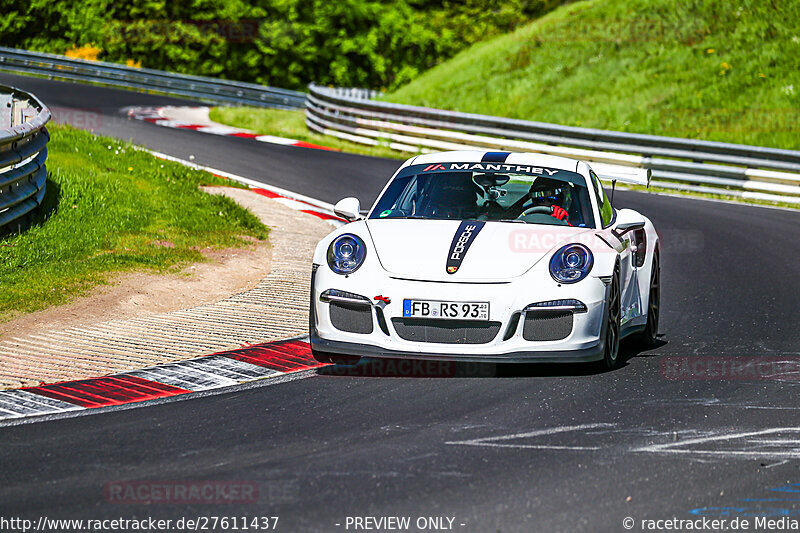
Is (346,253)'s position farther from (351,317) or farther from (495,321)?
(495,321)

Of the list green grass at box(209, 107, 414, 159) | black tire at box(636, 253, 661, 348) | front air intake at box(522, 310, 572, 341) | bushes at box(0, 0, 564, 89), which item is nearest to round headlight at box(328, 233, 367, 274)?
front air intake at box(522, 310, 572, 341)

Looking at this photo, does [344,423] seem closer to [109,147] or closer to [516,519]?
[516,519]

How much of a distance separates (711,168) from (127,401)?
50.7 ft

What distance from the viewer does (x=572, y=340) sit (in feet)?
23.4

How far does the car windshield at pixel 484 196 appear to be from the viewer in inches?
320

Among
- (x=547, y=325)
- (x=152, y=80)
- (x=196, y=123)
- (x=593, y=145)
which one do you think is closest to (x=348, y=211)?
(x=547, y=325)

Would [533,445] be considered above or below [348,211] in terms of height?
below

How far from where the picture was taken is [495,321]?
7.06 meters

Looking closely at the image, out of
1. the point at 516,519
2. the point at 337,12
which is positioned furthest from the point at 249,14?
the point at 516,519

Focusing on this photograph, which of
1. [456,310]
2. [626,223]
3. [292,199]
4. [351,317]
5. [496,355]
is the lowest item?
[292,199]

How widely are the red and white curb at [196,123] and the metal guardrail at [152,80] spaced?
3304 mm

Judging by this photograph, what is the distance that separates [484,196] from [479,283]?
1.43 meters

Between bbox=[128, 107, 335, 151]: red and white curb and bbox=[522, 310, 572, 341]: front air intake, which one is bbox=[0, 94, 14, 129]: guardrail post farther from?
bbox=[522, 310, 572, 341]: front air intake

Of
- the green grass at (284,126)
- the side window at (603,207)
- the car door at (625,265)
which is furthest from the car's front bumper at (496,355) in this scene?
the green grass at (284,126)
